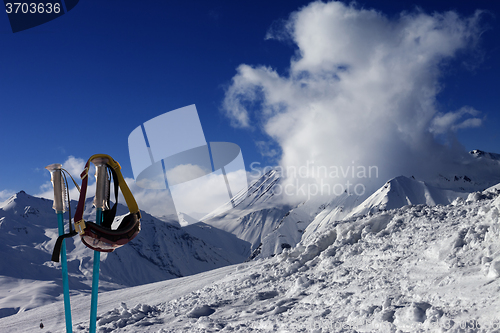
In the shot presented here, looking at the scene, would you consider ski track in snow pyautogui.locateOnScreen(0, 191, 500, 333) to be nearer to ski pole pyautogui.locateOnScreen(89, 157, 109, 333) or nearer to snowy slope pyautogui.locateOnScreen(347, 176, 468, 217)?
ski pole pyautogui.locateOnScreen(89, 157, 109, 333)

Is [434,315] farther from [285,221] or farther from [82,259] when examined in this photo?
[285,221]

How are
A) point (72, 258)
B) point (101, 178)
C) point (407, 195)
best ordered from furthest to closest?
point (407, 195) < point (72, 258) < point (101, 178)

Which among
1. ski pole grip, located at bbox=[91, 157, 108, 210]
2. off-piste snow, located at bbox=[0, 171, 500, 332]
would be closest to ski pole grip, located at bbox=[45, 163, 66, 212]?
ski pole grip, located at bbox=[91, 157, 108, 210]

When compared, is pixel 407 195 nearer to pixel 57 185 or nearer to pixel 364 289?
pixel 364 289

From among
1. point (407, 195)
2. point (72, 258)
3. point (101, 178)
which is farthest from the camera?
point (407, 195)

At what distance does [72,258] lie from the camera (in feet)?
340

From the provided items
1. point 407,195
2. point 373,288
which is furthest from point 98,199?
point 407,195

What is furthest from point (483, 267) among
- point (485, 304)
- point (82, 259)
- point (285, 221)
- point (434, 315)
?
point (285, 221)

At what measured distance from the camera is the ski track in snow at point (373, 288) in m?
6.50

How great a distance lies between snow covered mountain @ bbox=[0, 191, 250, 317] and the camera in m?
60.6

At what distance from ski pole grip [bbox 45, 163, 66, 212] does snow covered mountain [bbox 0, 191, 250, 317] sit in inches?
1484

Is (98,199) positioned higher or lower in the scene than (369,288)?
higher

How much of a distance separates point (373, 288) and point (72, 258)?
114 m

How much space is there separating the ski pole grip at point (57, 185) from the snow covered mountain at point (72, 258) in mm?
37685
